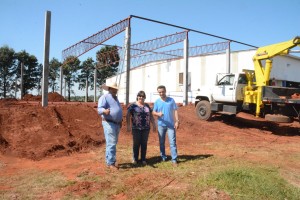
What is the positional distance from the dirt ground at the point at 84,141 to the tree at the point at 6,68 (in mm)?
35673

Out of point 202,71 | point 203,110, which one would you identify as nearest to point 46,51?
point 203,110

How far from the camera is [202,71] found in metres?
29.7

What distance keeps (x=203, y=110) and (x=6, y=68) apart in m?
37.1

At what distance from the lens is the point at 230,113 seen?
47.2 ft

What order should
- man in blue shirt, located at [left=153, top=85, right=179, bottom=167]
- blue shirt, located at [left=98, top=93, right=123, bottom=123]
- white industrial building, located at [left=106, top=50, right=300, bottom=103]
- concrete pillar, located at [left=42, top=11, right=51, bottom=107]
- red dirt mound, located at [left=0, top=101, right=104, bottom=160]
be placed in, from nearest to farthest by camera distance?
1. blue shirt, located at [left=98, top=93, right=123, bottom=123]
2. man in blue shirt, located at [left=153, top=85, right=179, bottom=167]
3. red dirt mound, located at [left=0, top=101, right=104, bottom=160]
4. concrete pillar, located at [left=42, top=11, right=51, bottom=107]
5. white industrial building, located at [left=106, top=50, right=300, bottom=103]

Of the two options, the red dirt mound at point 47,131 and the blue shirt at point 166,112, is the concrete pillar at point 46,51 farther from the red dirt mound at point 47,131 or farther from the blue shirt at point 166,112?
the blue shirt at point 166,112

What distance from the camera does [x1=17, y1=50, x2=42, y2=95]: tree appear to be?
4453 cm

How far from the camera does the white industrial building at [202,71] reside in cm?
2628

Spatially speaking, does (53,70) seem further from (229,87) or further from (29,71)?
(229,87)

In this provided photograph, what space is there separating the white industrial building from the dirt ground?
28.0ft

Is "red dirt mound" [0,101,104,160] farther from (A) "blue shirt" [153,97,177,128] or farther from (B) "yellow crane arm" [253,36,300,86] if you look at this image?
(B) "yellow crane arm" [253,36,300,86]

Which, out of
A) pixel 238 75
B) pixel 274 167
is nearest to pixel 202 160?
pixel 274 167

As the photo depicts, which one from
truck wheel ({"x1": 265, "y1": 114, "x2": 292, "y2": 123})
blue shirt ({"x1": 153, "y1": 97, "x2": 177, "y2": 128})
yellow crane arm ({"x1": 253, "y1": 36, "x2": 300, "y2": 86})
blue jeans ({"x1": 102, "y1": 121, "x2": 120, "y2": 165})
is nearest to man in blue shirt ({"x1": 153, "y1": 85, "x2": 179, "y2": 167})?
blue shirt ({"x1": 153, "y1": 97, "x2": 177, "y2": 128})

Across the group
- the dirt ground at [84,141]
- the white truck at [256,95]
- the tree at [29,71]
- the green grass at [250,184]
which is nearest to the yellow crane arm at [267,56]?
the white truck at [256,95]
